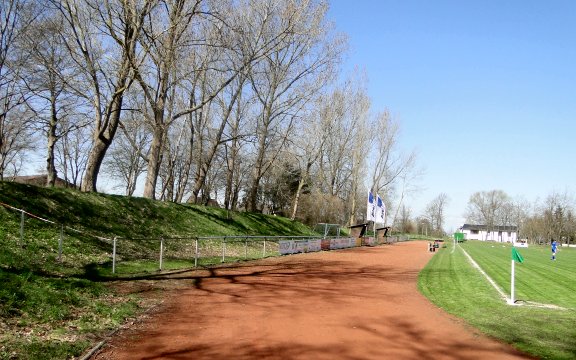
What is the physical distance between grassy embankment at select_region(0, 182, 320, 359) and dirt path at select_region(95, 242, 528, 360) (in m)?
0.87

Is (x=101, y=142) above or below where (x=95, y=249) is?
above

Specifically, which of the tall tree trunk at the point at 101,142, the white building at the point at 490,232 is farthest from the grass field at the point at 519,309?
the white building at the point at 490,232

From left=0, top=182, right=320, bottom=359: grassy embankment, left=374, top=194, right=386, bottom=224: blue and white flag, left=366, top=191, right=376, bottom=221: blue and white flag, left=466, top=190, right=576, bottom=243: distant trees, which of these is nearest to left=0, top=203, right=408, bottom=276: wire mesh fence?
left=0, top=182, right=320, bottom=359: grassy embankment

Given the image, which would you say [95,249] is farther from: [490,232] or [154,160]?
[490,232]

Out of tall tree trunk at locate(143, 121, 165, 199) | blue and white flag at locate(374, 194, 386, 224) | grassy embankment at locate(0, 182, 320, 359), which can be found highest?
tall tree trunk at locate(143, 121, 165, 199)

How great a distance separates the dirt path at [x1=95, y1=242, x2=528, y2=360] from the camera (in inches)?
283

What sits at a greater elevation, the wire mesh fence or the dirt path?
the wire mesh fence

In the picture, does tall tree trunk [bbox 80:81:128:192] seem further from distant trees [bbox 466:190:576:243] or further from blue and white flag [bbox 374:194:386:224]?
distant trees [bbox 466:190:576:243]

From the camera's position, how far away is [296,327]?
884 cm

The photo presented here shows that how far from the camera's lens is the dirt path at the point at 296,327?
23.6 feet

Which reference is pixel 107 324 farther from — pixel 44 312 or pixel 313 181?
pixel 313 181

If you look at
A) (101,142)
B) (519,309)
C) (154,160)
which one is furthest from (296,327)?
(154,160)

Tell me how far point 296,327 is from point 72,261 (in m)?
8.54

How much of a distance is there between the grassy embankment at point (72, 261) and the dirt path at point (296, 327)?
34.1 inches
